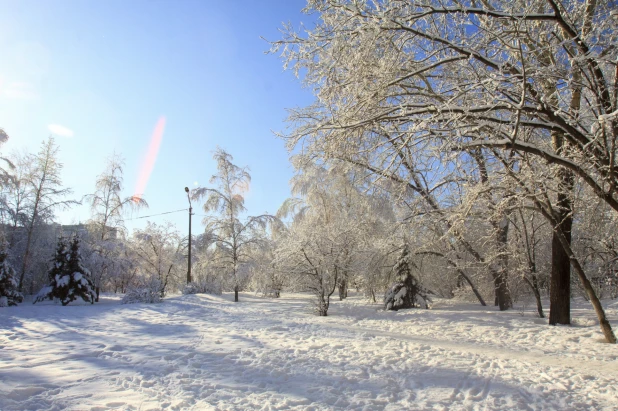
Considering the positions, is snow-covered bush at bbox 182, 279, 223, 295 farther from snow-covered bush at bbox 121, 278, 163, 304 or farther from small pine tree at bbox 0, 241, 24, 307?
small pine tree at bbox 0, 241, 24, 307

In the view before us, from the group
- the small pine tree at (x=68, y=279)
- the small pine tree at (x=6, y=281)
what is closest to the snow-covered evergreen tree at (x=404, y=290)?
the small pine tree at (x=68, y=279)

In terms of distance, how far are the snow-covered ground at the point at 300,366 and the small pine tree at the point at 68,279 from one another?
21.7 feet

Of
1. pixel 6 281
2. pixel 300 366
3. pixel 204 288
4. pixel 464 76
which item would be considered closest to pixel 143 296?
pixel 204 288

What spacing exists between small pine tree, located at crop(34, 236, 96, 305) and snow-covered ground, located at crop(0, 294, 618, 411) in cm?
663

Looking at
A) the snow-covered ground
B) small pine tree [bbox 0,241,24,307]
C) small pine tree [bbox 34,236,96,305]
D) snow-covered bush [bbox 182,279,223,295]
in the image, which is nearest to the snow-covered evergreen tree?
the snow-covered ground

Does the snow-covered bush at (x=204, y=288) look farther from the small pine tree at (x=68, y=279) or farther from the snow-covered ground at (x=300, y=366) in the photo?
the snow-covered ground at (x=300, y=366)

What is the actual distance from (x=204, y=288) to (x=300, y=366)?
16.3 meters

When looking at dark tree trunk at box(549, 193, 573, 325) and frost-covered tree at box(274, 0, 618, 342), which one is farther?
dark tree trunk at box(549, 193, 573, 325)

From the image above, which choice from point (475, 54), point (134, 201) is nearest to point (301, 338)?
point (475, 54)

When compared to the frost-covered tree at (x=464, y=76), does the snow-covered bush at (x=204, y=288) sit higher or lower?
lower

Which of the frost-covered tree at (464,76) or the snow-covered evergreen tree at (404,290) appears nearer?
the frost-covered tree at (464,76)

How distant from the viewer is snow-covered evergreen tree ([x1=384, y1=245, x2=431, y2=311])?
1367 centimetres

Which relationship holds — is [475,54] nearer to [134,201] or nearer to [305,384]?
[305,384]

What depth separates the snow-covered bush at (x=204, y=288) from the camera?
65.8 feet
